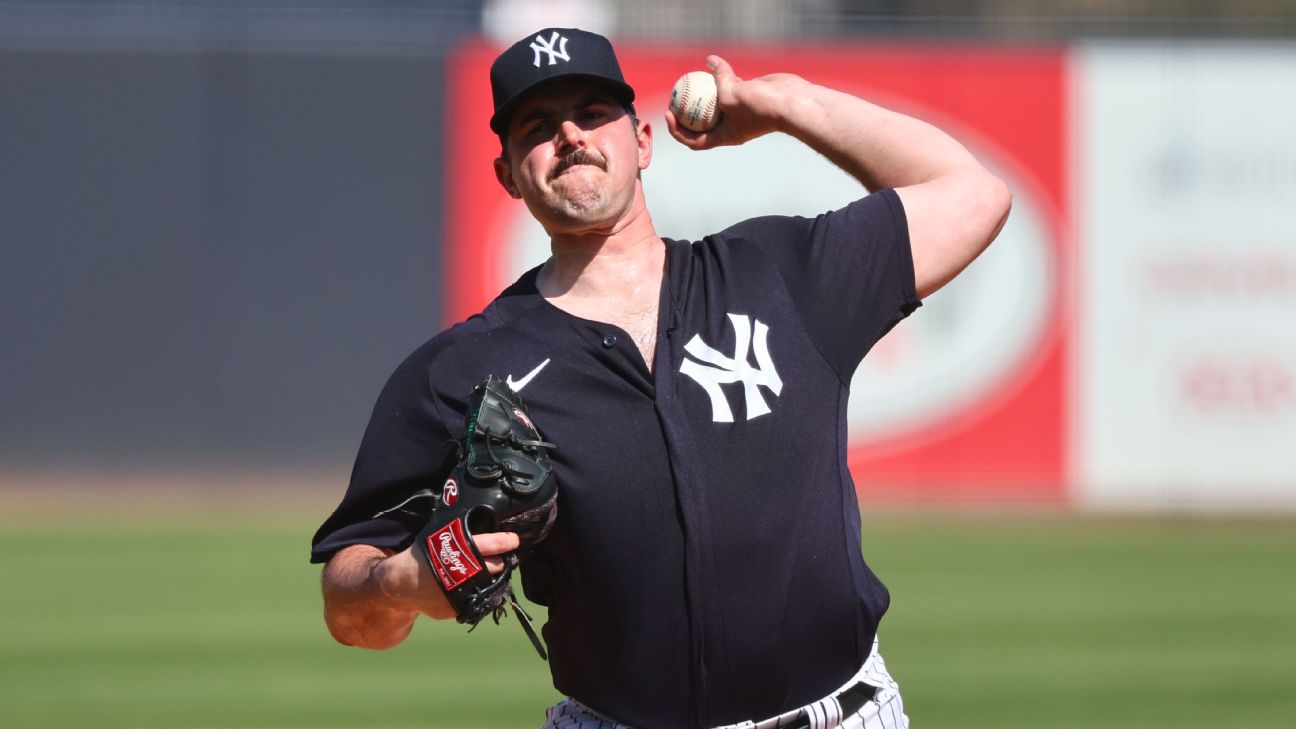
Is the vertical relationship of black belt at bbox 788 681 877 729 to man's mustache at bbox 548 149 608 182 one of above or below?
below

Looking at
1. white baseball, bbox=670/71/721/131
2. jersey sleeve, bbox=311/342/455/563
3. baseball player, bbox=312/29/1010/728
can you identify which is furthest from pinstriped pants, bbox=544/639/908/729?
white baseball, bbox=670/71/721/131

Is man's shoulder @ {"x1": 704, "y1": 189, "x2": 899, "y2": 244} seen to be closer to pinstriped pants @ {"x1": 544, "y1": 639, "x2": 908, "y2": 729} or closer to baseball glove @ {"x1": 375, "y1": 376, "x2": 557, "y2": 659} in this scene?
baseball glove @ {"x1": 375, "y1": 376, "x2": 557, "y2": 659}

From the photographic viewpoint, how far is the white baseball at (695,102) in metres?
3.22

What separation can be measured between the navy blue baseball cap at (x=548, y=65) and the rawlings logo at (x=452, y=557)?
0.83m

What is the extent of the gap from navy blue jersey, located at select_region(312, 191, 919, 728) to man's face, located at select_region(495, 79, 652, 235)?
0.17m

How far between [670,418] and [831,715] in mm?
593

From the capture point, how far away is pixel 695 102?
3223mm

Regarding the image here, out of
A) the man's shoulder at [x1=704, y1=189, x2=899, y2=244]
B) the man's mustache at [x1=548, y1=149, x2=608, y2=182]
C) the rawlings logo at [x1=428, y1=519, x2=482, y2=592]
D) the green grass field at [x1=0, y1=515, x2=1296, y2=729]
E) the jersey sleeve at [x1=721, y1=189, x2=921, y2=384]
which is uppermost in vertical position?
the man's mustache at [x1=548, y1=149, x2=608, y2=182]

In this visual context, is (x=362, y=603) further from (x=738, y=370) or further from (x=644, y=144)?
(x=644, y=144)

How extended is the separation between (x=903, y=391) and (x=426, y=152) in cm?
→ 465

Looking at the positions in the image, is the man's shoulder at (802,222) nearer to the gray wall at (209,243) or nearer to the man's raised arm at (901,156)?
the man's raised arm at (901,156)

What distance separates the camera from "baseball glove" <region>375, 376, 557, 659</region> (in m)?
2.61

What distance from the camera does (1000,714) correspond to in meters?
6.68

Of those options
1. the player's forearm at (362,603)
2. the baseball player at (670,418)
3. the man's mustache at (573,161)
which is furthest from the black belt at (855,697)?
the man's mustache at (573,161)
